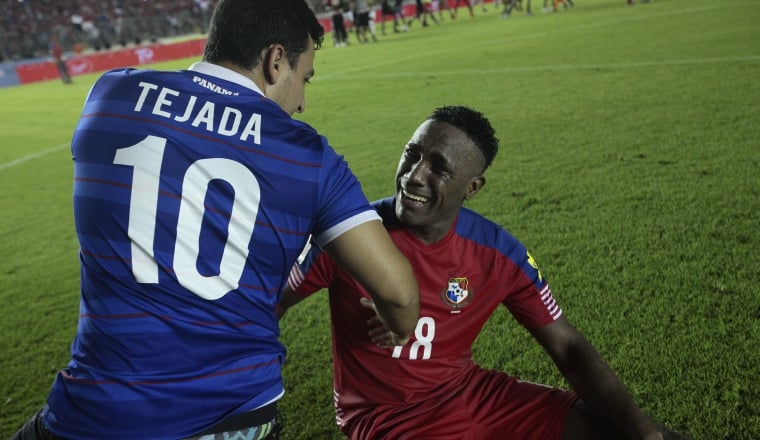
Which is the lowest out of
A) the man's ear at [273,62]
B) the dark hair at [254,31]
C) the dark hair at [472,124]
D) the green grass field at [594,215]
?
the green grass field at [594,215]

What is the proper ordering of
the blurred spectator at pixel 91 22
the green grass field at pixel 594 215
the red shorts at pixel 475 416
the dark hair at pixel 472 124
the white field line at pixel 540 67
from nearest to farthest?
the red shorts at pixel 475 416 → the dark hair at pixel 472 124 → the green grass field at pixel 594 215 → the white field line at pixel 540 67 → the blurred spectator at pixel 91 22

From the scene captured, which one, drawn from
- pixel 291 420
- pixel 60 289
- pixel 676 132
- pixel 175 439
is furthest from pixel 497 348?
pixel 676 132

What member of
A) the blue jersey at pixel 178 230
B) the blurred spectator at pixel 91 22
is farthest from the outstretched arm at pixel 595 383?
the blurred spectator at pixel 91 22

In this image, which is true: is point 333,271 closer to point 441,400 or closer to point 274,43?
point 441,400

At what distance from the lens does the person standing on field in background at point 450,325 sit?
2.12 m

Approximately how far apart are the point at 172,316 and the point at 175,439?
300 mm

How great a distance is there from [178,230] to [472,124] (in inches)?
47.6

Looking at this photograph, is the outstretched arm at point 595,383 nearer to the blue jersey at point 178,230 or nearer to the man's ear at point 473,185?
the man's ear at point 473,185

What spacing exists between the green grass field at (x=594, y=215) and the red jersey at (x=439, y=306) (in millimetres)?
748

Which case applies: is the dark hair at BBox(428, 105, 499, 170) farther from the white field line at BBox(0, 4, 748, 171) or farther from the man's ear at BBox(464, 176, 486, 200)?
the white field line at BBox(0, 4, 748, 171)

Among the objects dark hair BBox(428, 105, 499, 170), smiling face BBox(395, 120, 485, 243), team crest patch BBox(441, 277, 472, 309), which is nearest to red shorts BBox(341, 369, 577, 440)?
team crest patch BBox(441, 277, 472, 309)

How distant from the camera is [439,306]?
2.18m

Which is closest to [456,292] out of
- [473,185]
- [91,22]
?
[473,185]

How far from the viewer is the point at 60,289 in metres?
4.62
